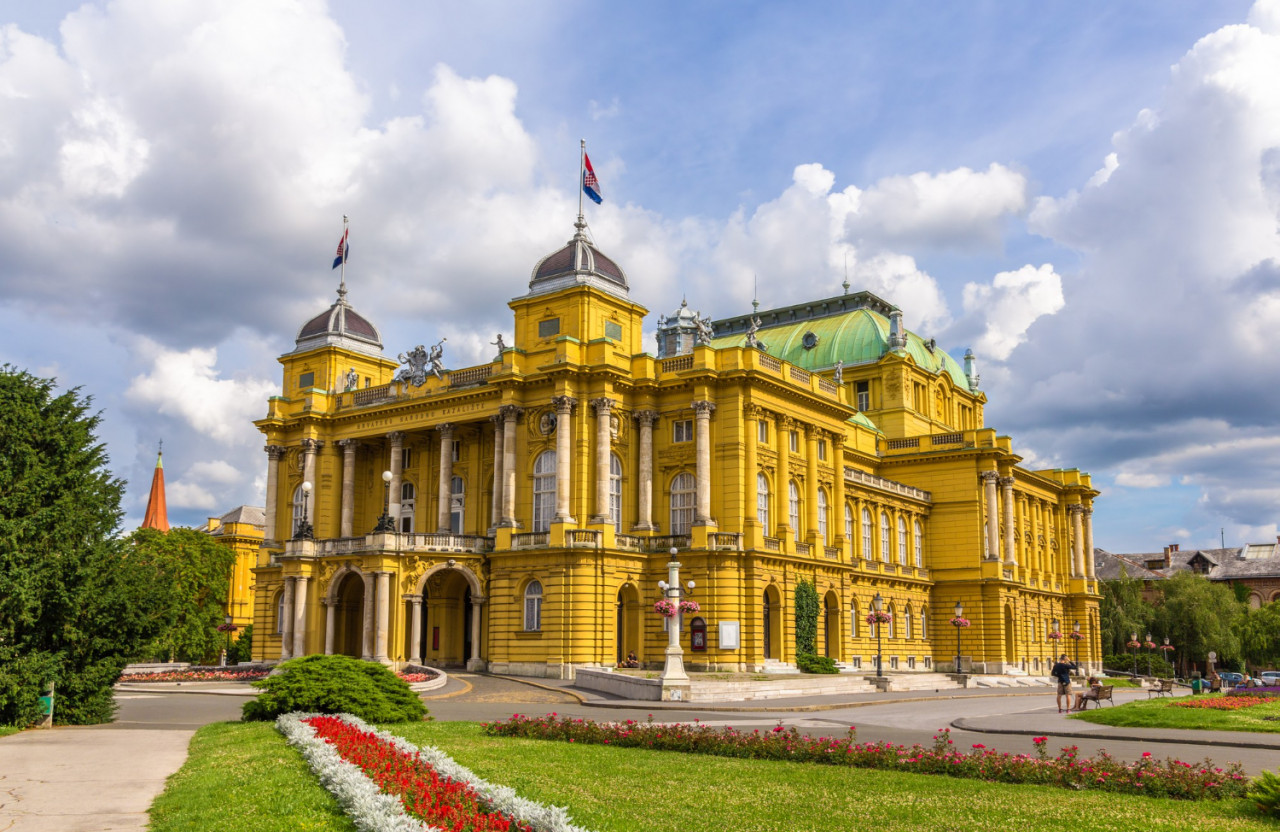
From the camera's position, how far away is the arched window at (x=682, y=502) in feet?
181

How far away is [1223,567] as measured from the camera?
405ft

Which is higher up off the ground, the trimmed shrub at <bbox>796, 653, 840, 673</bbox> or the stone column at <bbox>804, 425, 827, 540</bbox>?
the stone column at <bbox>804, 425, 827, 540</bbox>

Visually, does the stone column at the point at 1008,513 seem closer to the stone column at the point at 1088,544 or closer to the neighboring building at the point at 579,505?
the neighboring building at the point at 579,505

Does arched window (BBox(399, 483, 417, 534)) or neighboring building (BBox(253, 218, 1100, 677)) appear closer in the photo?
neighboring building (BBox(253, 218, 1100, 677))

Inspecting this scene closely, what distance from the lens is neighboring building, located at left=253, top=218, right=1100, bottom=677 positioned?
52.3 meters

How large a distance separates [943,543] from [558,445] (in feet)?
111

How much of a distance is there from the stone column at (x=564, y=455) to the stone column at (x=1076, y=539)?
2127 inches

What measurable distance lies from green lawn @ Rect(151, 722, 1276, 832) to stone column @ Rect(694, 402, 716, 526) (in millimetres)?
32813

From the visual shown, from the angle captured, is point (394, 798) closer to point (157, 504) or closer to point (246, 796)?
point (246, 796)

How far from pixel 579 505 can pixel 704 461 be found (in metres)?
6.35

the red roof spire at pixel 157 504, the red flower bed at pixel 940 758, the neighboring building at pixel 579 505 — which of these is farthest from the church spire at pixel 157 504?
the red flower bed at pixel 940 758

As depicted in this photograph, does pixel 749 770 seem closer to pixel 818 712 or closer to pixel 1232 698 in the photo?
pixel 818 712

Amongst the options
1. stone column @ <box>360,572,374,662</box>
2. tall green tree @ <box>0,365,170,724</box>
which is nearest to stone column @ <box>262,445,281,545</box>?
stone column @ <box>360,572,374,662</box>

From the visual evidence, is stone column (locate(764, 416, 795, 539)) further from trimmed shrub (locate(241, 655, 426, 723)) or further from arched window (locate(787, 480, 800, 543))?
trimmed shrub (locate(241, 655, 426, 723))
